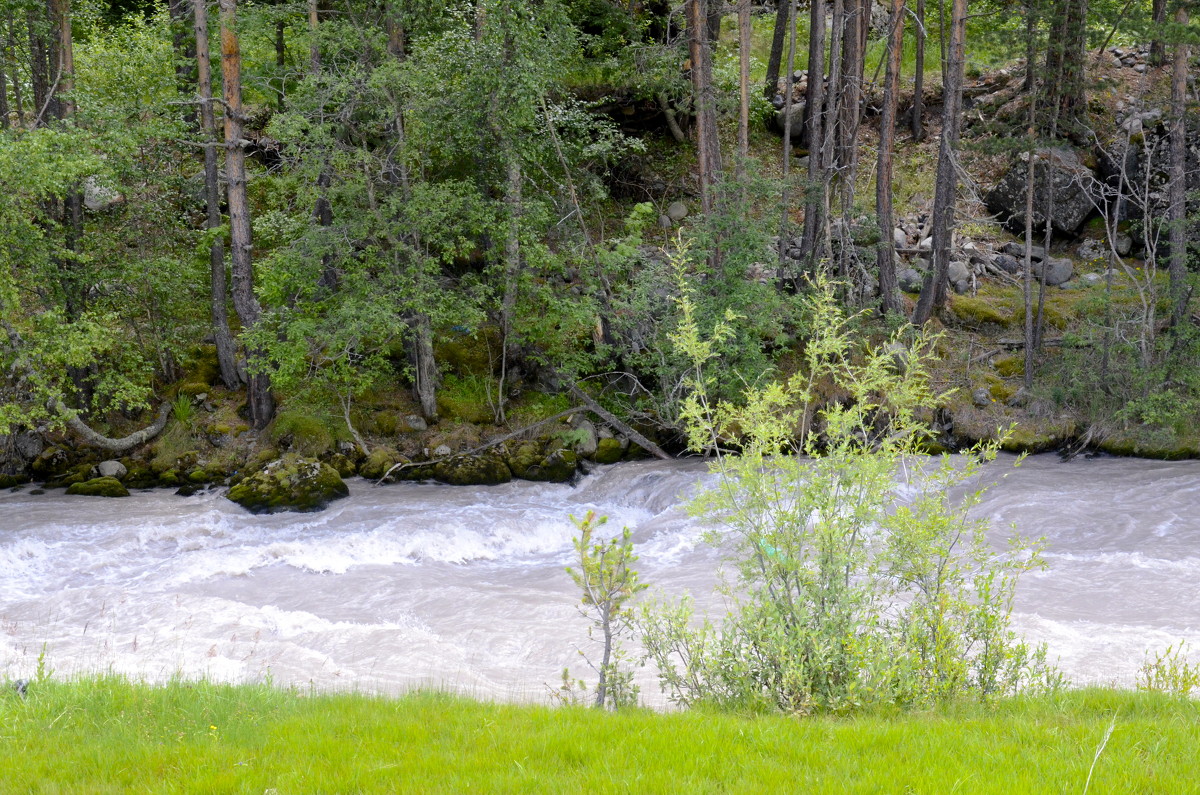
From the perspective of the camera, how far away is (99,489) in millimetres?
14734

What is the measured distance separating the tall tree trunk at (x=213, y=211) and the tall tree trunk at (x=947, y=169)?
13469mm

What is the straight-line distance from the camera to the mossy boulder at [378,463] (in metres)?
15.8

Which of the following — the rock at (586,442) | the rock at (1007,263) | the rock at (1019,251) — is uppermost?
the rock at (1019,251)

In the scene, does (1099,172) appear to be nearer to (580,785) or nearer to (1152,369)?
(1152,369)

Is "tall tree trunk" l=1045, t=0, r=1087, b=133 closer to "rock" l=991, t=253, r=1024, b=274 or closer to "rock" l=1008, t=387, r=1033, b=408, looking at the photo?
"rock" l=991, t=253, r=1024, b=274

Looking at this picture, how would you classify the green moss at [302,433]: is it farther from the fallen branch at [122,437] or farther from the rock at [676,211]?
the rock at [676,211]

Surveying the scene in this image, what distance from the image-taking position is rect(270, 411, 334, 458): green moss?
52.4 feet

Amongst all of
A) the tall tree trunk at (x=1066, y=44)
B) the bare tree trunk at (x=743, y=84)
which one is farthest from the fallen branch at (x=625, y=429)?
the tall tree trunk at (x=1066, y=44)

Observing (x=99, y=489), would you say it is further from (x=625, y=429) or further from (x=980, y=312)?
(x=980, y=312)

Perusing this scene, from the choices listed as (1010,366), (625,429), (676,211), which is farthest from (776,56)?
(625,429)

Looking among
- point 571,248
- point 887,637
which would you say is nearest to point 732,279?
point 571,248

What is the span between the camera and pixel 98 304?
15.5m

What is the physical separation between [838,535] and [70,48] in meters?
16.4

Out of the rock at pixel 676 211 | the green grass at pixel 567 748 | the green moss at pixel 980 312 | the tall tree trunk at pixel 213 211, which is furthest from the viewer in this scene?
the rock at pixel 676 211
